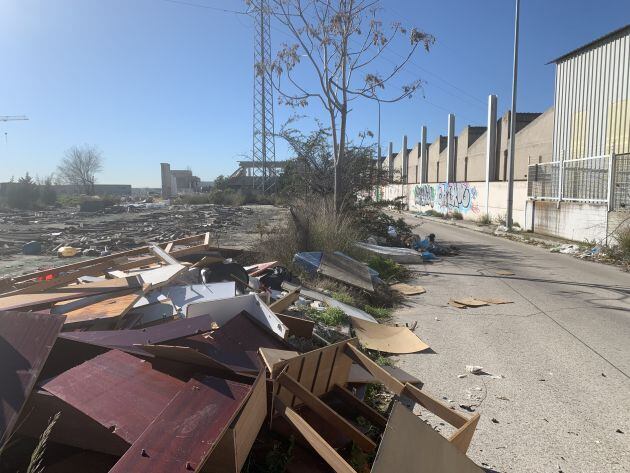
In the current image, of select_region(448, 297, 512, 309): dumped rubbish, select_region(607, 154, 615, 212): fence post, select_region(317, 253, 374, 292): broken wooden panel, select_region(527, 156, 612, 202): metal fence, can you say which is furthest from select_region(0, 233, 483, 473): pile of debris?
select_region(527, 156, 612, 202): metal fence

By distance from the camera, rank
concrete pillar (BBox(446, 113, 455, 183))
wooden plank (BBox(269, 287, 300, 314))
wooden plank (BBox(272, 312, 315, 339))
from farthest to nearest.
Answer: concrete pillar (BBox(446, 113, 455, 183)) < wooden plank (BBox(269, 287, 300, 314)) < wooden plank (BBox(272, 312, 315, 339))

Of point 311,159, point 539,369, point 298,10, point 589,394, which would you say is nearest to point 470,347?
point 539,369

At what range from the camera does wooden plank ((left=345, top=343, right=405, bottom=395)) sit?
3471 mm

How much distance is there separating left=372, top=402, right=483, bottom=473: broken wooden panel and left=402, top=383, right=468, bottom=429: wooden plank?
49 cm

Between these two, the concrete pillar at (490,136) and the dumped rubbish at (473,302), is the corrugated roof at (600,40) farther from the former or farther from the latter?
the dumped rubbish at (473,302)

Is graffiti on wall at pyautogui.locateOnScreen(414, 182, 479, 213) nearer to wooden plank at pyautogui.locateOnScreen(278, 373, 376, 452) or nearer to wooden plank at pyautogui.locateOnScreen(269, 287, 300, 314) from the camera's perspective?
wooden plank at pyautogui.locateOnScreen(269, 287, 300, 314)

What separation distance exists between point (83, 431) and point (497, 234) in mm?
21348

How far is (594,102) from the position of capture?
19.9m

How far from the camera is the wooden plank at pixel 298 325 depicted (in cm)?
465

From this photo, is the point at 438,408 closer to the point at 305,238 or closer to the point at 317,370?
the point at 317,370

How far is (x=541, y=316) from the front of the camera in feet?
23.2

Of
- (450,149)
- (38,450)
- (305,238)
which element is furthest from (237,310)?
(450,149)

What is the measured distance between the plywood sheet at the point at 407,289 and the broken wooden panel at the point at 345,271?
70cm

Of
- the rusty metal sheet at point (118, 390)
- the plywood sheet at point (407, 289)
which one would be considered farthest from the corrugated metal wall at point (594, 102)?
the rusty metal sheet at point (118, 390)
